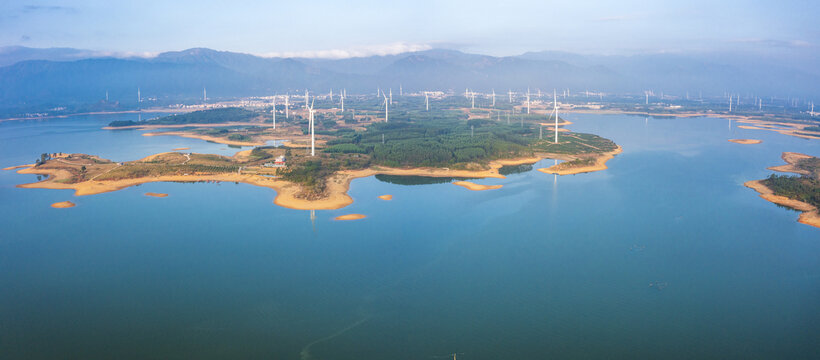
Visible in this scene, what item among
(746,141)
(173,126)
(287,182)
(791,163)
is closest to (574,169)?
(791,163)

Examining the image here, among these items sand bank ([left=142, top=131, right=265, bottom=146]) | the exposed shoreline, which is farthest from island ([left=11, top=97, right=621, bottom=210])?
sand bank ([left=142, top=131, right=265, bottom=146])

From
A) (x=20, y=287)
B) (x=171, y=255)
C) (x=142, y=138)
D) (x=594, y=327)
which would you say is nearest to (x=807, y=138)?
(x=594, y=327)

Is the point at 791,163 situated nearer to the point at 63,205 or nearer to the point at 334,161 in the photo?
the point at 334,161

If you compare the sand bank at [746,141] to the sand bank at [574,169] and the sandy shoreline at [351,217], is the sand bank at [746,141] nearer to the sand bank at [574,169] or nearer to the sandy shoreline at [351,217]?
the sand bank at [574,169]

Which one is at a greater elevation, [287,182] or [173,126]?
[173,126]

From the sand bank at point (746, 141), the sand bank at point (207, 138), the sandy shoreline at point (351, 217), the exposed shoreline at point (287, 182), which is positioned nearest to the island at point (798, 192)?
the exposed shoreline at point (287, 182)

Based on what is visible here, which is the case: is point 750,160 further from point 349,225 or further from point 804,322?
point 349,225

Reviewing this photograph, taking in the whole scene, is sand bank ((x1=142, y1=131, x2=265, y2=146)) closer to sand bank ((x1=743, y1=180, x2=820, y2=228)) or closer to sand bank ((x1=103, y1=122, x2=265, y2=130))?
sand bank ((x1=103, y1=122, x2=265, y2=130))

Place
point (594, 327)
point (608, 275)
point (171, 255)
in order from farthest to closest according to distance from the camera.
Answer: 1. point (171, 255)
2. point (608, 275)
3. point (594, 327)
